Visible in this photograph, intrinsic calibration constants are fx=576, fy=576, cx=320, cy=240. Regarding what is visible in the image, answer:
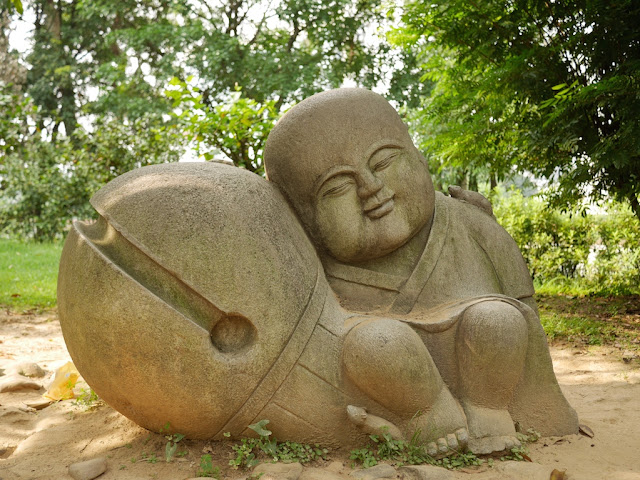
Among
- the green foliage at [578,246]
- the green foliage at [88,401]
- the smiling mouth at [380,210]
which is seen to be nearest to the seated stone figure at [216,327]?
the smiling mouth at [380,210]

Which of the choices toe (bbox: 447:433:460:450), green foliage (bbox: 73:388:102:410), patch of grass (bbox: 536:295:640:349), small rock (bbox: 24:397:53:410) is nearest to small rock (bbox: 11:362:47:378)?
small rock (bbox: 24:397:53:410)

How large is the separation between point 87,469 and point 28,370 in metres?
2.17

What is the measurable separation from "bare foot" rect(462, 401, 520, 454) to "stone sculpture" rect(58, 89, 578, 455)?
0.01 meters

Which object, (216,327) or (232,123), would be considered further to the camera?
(232,123)

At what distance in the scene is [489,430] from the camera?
117 inches

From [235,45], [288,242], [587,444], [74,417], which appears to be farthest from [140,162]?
[587,444]

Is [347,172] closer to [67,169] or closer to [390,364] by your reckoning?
[390,364]

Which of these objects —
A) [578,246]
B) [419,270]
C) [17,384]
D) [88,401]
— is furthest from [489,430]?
→ [578,246]

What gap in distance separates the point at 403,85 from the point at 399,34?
929cm

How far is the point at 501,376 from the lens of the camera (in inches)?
118

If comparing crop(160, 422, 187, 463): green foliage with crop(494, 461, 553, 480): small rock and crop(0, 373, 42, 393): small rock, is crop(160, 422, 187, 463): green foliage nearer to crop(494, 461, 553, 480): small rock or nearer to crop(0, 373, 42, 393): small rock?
crop(494, 461, 553, 480): small rock

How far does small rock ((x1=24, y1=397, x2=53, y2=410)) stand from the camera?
12.3ft

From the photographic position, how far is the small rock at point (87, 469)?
2648 mm

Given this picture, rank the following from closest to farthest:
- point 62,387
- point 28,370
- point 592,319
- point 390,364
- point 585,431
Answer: point 390,364, point 585,431, point 62,387, point 28,370, point 592,319
